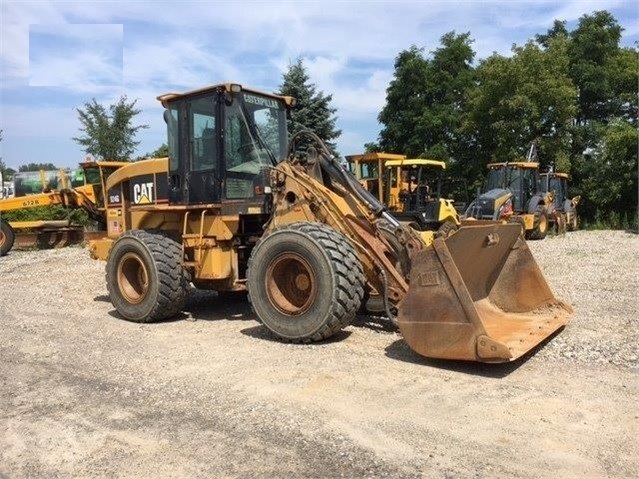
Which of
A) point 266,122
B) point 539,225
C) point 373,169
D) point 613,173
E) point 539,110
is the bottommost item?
point 539,225

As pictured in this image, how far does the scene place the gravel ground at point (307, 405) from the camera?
3.44m

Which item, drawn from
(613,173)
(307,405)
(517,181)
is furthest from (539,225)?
(307,405)

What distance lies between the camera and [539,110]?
2627cm

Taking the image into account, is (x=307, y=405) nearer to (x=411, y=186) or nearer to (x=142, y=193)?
(x=142, y=193)

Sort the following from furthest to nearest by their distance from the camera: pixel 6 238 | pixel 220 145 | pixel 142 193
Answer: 1. pixel 6 238
2. pixel 142 193
3. pixel 220 145

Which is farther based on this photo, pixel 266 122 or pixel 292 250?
pixel 266 122

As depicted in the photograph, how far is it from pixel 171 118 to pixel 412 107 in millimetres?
26041

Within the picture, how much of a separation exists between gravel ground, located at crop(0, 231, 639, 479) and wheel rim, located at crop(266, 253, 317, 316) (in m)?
0.42

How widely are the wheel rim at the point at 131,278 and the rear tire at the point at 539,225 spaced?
15.0m

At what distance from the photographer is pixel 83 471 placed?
3.42 meters

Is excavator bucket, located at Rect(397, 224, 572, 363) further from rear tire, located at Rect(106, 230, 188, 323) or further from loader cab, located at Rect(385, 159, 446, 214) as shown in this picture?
loader cab, located at Rect(385, 159, 446, 214)

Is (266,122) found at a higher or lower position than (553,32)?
lower

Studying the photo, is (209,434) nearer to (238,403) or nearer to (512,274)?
(238,403)

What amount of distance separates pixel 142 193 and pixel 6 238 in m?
10.9
